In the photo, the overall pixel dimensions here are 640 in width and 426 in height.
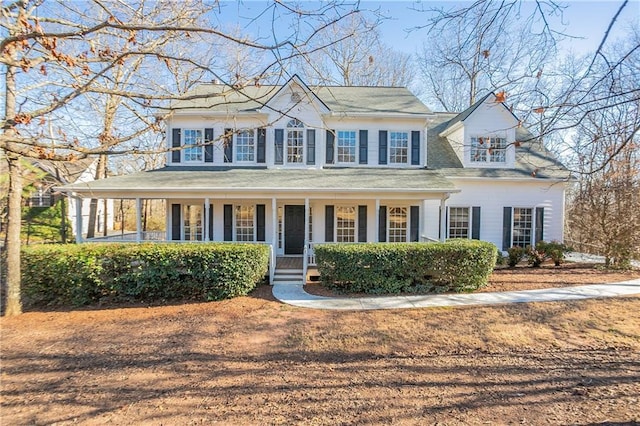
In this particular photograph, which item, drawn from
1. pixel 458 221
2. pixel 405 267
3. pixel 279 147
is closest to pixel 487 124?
pixel 458 221

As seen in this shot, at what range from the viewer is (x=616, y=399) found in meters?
3.88

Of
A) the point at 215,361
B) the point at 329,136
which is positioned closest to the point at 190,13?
the point at 215,361

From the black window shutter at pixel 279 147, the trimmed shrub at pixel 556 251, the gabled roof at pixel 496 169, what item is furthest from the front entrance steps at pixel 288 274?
the trimmed shrub at pixel 556 251

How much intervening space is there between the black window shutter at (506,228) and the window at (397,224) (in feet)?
14.0

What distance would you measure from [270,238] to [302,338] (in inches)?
295

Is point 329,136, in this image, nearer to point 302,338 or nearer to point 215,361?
point 302,338

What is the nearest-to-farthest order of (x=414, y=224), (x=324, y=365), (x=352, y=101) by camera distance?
(x=324, y=365) → (x=414, y=224) → (x=352, y=101)

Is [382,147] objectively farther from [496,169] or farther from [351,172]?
[496,169]

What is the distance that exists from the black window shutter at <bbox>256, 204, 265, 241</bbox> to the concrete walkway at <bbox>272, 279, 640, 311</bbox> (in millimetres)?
4292

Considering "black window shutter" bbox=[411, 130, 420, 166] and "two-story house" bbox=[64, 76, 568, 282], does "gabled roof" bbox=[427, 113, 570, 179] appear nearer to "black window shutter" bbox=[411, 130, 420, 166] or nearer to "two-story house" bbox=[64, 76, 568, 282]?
"two-story house" bbox=[64, 76, 568, 282]

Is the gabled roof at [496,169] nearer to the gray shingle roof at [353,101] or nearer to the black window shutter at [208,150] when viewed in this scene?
the gray shingle roof at [353,101]

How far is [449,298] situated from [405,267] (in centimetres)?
134

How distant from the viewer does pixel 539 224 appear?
13242 millimetres

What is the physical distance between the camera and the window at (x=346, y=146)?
13305 mm
